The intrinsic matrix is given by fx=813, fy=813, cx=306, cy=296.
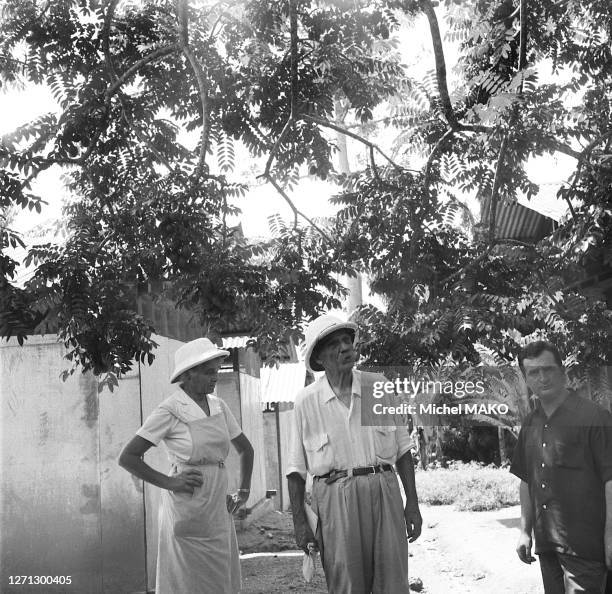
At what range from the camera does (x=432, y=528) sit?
12.9 m

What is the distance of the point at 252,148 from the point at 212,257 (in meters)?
1.62

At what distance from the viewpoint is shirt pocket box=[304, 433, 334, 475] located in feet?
12.9

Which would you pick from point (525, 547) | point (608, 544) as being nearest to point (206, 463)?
point (525, 547)

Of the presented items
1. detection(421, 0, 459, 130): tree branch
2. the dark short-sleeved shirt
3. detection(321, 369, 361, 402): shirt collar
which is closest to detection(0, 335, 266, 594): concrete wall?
detection(421, 0, 459, 130): tree branch

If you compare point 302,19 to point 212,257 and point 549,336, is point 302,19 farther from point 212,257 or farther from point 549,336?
point 549,336

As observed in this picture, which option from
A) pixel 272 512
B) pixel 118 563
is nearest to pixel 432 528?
pixel 272 512

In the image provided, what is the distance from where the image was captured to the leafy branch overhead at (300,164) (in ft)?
20.0

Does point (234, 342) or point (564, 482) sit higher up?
point (234, 342)

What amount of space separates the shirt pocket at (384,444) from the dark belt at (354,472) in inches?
1.5

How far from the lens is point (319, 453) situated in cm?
397

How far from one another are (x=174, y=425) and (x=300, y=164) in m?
3.79

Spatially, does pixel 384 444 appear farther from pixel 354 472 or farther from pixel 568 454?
pixel 568 454

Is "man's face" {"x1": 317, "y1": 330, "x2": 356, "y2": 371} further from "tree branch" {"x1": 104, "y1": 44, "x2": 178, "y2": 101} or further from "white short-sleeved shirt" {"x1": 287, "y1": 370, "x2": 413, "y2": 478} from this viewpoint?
"tree branch" {"x1": 104, "y1": 44, "x2": 178, "y2": 101}

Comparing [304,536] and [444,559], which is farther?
[444,559]
